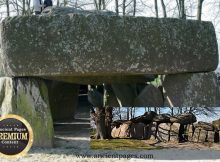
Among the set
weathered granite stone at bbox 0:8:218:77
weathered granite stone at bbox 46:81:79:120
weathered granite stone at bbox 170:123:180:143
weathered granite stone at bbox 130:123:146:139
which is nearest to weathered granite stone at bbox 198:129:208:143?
weathered granite stone at bbox 170:123:180:143

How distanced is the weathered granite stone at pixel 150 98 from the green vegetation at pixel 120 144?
2.70 ft

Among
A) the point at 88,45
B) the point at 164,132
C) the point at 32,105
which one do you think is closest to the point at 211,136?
the point at 164,132

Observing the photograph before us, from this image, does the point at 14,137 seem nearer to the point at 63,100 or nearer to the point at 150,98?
the point at 150,98

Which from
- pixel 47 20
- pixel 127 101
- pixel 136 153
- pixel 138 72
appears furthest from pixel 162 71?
pixel 127 101

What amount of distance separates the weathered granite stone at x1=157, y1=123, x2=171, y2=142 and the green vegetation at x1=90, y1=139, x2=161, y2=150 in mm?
122

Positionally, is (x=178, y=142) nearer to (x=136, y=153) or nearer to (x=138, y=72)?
(x=136, y=153)

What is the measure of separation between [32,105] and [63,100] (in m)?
Result: 2.76

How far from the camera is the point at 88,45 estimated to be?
14.8 ft

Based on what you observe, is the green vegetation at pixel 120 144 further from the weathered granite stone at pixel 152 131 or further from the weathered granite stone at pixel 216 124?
the weathered granite stone at pixel 216 124

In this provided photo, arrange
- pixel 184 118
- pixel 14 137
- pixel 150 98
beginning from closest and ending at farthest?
pixel 14 137
pixel 184 118
pixel 150 98

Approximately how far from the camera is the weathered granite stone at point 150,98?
556 cm

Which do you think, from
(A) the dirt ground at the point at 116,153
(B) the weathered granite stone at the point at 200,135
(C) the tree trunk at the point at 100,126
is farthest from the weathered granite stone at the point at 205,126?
(C) the tree trunk at the point at 100,126

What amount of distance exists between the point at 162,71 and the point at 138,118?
577mm

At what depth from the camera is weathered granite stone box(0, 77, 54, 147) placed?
4.93 m
